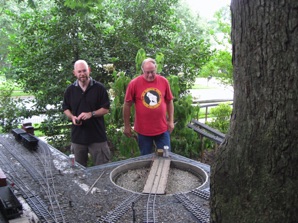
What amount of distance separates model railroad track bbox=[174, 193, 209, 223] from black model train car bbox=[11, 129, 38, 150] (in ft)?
6.62

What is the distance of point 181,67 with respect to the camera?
6496mm

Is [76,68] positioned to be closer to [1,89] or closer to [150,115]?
[150,115]

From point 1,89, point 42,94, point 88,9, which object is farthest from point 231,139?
point 1,89

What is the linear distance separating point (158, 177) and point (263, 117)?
1.81 metres

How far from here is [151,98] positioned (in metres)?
3.84

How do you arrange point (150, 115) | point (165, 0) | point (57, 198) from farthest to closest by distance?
point (165, 0)
point (150, 115)
point (57, 198)

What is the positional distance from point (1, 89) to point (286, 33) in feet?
21.7

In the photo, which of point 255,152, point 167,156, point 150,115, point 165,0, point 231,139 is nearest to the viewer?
point 255,152

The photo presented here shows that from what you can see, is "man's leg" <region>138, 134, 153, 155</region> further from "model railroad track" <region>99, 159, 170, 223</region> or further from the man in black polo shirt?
"model railroad track" <region>99, 159, 170, 223</region>

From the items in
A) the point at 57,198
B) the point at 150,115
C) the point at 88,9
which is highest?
the point at 88,9

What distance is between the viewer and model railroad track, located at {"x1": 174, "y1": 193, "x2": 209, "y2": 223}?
86.7 inches

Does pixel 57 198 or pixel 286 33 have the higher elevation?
pixel 286 33

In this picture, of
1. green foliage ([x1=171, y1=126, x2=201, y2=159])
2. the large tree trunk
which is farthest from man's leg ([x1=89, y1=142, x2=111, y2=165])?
the large tree trunk

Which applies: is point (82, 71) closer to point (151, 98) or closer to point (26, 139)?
point (151, 98)
